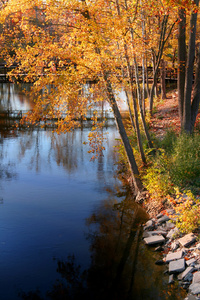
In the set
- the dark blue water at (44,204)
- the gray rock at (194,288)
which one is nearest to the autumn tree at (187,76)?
the dark blue water at (44,204)

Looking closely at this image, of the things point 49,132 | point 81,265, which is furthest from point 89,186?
point 49,132

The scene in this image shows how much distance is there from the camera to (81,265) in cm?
717

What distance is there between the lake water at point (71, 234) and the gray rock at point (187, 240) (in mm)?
690

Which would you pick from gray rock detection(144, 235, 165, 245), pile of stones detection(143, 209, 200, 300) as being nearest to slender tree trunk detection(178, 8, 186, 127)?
pile of stones detection(143, 209, 200, 300)

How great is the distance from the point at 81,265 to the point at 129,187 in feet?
17.3

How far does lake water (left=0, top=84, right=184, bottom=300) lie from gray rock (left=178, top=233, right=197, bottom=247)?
690 millimetres

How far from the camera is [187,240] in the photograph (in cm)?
703

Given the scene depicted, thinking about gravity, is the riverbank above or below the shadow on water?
above

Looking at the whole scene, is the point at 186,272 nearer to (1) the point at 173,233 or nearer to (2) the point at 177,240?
(2) the point at 177,240

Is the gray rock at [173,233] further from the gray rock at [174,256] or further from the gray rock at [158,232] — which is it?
the gray rock at [174,256]

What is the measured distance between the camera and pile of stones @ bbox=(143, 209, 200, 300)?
6068 mm

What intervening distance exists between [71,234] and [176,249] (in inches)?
111

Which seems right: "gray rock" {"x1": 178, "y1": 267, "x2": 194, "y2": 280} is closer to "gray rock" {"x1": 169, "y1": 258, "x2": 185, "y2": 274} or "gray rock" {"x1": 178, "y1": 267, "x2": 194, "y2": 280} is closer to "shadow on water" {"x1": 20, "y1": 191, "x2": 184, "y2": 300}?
"gray rock" {"x1": 169, "y1": 258, "x2": 185, "y2": 274}

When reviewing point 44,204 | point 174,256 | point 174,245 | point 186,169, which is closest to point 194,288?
point 174,256
